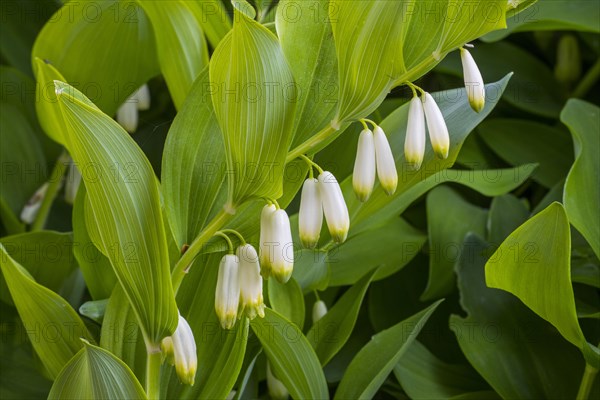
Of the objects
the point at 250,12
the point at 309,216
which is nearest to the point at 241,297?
the point at 309,216

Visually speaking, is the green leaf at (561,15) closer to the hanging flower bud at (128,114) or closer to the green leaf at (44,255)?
the hanging flower bud at (128,114)

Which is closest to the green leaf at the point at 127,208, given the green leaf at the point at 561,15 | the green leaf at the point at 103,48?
the green leaf at the point at 103,48

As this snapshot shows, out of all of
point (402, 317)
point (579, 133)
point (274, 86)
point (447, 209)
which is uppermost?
point (274, 86)

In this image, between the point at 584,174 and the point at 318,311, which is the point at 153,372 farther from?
the point at 584,174

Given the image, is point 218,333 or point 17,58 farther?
point 17,58

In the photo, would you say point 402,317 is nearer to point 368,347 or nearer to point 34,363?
point 368,347

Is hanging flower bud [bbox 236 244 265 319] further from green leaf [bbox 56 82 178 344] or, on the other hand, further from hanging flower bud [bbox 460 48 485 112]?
hanging flower bud [bbox 460 48 485 112]

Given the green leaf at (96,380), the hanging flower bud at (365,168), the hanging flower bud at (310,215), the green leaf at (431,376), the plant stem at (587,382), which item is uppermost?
the hanging flower bud at (365,168)
